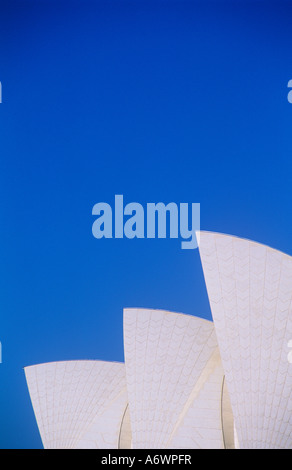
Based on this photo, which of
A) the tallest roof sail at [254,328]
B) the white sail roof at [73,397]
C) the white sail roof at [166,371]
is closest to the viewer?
the tallest roof sail at [254,328]

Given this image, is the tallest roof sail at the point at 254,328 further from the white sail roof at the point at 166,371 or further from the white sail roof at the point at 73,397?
the white sail roof at the point at 73,397

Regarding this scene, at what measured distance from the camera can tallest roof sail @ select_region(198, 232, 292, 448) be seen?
39.9ft

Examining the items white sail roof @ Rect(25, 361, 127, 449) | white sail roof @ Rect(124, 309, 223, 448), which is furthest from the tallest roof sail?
white sail roof @ Rect(25, 361, 127, 449)

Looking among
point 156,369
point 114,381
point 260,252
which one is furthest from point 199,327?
point 114,381

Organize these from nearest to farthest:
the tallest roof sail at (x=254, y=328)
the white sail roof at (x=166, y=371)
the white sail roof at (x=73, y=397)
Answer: the tallest roof sail at (x=254, y=328)
the white sail roof at (x=166, y=371)
the white sail roof at (x=73, y=397)

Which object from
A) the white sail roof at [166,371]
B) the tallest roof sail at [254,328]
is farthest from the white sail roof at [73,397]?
the tallest roof sail at [254,328]

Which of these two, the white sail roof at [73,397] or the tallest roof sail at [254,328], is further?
the white sail roof at [73,397]

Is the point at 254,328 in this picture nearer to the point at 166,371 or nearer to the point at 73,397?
the point at 166,371

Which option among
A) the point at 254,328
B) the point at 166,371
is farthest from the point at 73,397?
the point at 254,328

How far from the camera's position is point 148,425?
1542 cm

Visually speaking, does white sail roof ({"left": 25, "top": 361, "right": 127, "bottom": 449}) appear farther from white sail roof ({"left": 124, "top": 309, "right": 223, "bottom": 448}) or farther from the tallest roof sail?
the tallest roof sail

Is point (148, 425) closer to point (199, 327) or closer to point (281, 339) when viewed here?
point (199, 327)

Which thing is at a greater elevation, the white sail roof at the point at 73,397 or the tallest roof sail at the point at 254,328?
the tallest roof sail at the point at 254,328

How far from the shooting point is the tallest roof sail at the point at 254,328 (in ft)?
39.9
